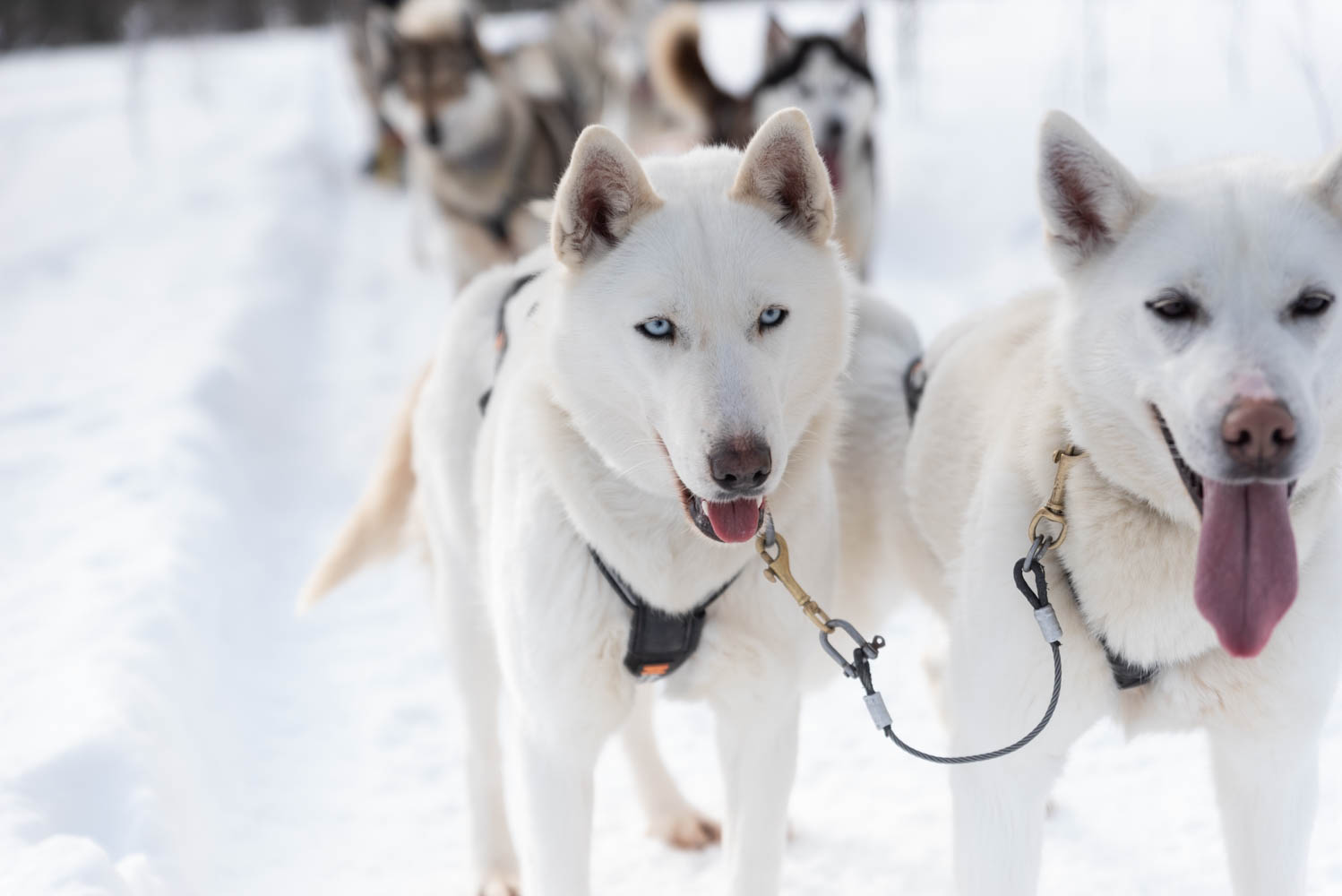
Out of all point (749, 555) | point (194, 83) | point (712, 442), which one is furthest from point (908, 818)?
point (194, 83)

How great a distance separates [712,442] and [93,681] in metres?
1.86

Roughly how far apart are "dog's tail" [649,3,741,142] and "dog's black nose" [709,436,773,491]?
206 inches

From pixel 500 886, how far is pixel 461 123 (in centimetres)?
487

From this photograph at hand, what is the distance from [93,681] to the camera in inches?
107

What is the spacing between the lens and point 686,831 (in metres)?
2.71

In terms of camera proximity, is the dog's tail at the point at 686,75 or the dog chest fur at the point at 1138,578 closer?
the dog chest fur at the point at 1138,578

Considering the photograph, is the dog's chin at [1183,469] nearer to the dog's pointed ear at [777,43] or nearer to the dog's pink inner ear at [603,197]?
the dog's pink inner ear at [603,197]

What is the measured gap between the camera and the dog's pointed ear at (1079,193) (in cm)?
169

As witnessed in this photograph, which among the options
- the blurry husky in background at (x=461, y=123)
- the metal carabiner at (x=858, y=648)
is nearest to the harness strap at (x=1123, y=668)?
the metal carabiner at (x=858, y=648)

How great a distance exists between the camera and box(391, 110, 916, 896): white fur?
180cm

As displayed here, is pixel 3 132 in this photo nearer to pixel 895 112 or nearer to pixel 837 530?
pixel 895 112

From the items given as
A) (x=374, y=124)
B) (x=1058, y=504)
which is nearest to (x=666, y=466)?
(x=1058, y=504)

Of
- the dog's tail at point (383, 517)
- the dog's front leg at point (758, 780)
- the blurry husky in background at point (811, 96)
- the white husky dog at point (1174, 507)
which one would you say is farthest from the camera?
the blurry husky in background at point (811, 96)

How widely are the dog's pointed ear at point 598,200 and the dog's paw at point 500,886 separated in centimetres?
145
